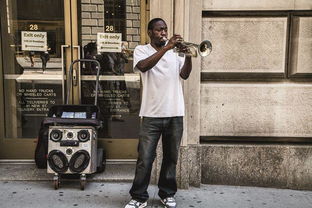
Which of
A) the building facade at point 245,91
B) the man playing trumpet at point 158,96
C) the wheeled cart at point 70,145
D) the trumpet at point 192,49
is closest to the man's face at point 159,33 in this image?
the man playing trumpet at point 158,96

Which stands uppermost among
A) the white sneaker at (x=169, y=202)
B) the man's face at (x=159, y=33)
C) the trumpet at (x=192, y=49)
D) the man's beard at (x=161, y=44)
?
the man's face at (x=159, y=33)

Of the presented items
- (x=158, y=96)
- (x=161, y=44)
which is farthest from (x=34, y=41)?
(x=158, y=96)

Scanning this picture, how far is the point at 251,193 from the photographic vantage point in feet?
14.8

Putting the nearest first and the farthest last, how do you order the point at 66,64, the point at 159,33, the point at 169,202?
the point at 159,33, the point at 169,202, the point at 66,64

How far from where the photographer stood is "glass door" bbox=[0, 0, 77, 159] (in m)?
5.16

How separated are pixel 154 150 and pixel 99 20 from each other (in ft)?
7.37

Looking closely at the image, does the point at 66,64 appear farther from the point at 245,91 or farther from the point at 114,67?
the point at 245,91

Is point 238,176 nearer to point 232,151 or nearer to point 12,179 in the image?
point 232,151

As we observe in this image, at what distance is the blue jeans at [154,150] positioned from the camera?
149 inches

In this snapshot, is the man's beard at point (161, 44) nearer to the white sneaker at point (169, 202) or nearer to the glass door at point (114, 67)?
the glass door at point (114, 67)

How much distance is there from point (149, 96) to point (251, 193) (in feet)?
6.05

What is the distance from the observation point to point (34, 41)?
5.22 m

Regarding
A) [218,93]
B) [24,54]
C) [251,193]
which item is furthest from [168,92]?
[24,54]

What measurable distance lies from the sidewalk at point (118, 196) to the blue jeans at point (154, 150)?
30 cm
